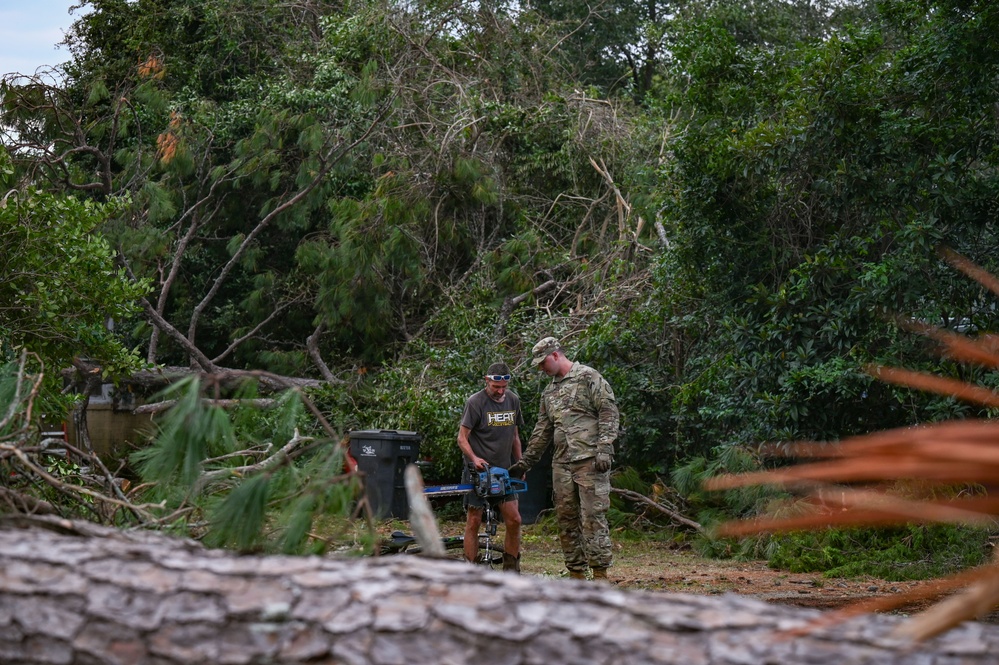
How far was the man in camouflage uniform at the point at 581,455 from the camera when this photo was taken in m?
8.56

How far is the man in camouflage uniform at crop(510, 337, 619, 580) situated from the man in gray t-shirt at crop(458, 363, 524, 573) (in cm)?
36

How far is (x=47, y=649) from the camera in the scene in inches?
97.0

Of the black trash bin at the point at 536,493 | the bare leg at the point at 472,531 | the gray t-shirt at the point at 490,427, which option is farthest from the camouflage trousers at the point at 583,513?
the black trash bin at the point at 536,493

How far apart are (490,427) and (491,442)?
13 centimetres

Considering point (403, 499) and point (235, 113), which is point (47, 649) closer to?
point (403, 499)

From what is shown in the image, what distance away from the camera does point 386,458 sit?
11.6 meters

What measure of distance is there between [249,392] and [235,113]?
12.9 metres

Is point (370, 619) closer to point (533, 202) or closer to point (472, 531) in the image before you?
point (472, 531)

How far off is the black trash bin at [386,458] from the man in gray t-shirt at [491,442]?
269 centimetres

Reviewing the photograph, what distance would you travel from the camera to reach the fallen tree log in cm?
218

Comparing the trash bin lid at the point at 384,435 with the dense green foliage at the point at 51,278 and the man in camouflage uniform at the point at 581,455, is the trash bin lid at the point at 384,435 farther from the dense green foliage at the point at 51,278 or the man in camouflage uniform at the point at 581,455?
the dense green foliage at the point at 51,278

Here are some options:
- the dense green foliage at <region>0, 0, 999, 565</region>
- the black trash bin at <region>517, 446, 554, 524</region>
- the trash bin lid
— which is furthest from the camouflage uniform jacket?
the black trash bin at <region>517, 446, 554, 524</region>

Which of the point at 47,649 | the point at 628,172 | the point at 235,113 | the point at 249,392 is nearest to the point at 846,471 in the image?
the point at 47,649

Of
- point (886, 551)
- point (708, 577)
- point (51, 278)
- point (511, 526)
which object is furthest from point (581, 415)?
point (51, 278)
